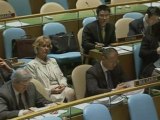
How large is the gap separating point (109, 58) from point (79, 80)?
404 millimetres

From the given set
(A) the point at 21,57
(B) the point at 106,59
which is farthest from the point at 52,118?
(A) the point at 21,57

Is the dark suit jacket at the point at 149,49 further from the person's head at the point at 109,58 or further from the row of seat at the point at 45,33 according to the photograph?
the row of seat at the point at 45,33

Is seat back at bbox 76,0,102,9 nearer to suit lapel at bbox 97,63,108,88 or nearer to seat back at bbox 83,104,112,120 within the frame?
suit lapel at bbox 97,63,108,88

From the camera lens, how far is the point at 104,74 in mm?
4977

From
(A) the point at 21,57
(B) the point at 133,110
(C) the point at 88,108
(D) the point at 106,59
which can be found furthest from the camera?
(A) the point at 21,57

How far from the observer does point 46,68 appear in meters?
5.16

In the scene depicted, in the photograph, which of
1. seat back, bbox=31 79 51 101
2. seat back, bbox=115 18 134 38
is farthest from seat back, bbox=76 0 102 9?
seat back, bbox=31 79 51 101

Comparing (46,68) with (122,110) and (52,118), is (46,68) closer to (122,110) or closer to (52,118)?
(122,110)

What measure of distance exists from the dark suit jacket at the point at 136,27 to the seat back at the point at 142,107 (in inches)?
81.1

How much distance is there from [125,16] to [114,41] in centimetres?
92

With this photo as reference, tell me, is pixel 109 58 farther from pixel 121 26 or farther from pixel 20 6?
pixel 20 6

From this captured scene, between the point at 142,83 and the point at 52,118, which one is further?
the point at 142,83

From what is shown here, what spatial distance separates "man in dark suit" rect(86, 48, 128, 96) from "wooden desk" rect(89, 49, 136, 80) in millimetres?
754

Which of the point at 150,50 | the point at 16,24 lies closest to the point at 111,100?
the point at 150,50
